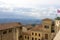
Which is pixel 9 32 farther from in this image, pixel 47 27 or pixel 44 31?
pixel 47 27

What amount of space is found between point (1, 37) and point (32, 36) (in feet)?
34.3

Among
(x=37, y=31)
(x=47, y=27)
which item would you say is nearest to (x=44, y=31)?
(x=47, y=27)

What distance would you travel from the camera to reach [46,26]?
27125 mm

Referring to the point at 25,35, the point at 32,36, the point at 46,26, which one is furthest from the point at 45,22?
the point at 25,35

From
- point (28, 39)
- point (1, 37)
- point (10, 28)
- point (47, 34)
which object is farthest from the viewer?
point (28, 39)

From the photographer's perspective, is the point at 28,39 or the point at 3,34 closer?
the point at 3,34

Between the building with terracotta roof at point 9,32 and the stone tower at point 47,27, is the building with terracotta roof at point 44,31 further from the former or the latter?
the building with terracotta roof at point 9,32

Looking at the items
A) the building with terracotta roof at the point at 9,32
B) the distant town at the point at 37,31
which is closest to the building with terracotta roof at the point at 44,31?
the distant town at the point at 37,31

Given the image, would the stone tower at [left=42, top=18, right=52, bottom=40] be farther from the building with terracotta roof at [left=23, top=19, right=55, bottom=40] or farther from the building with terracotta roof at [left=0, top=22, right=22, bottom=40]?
the building with terracotta roof at [left=0, top=22, right=22, bottom=40]

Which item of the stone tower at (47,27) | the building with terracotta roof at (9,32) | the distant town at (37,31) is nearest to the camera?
the building with terracotta roof at (9,32)

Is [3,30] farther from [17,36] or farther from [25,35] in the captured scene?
[25,35]

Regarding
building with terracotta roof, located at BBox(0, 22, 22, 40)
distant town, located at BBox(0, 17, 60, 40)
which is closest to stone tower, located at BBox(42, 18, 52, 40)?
distant town, located at BBox(0, 17, 60, 40)

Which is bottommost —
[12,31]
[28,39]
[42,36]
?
[28,39]

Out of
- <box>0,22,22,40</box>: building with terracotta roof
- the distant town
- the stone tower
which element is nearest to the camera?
<box>0,22,22,40</box>: building with terracotta roof
